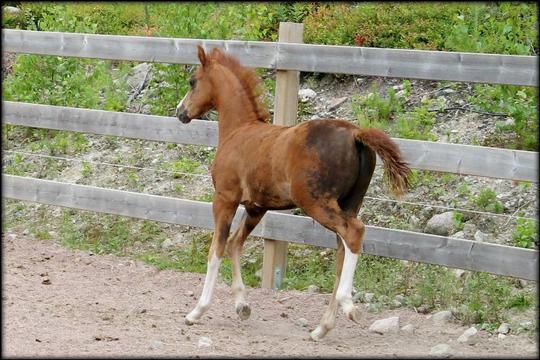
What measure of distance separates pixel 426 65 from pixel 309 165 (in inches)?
50.4

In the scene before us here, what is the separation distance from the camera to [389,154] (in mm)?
5047

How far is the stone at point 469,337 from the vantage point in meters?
5.45

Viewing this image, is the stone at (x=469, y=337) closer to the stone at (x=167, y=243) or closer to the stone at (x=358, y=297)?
the stone at (x=358, y=297)

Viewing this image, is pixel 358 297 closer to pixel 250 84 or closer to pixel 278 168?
pixel 278 168

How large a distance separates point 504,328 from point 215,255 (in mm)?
1903

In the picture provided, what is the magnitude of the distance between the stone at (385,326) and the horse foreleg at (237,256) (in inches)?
32.5

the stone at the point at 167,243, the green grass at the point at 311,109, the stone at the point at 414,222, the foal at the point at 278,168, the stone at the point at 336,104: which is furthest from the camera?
the stone at the point at 336,104

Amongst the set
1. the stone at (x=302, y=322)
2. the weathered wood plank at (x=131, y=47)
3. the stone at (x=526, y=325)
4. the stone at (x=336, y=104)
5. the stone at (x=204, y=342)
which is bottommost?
the stone at (x=302, y=322)

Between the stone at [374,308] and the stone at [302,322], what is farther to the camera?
the stone at [374,308]

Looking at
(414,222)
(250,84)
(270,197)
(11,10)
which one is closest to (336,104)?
(414,222)

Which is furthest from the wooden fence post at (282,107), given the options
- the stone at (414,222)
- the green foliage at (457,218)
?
the green foliage at (457,218)

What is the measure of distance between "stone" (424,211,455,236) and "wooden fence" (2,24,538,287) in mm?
1049

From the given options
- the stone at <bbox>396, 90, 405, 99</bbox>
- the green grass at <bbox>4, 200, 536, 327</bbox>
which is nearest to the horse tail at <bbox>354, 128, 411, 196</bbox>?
the green grass at <bbox>4, 200, 536, 327</bbox>

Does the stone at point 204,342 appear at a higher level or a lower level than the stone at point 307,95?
lower
